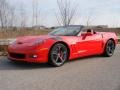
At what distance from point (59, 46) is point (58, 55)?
248mm

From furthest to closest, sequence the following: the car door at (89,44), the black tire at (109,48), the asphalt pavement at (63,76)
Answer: the black tire at (109,48), the car door at (89,44), the asphalt pavement at (63,76)

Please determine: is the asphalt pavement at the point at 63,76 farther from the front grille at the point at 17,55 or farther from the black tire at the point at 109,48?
the black tire at the point at 109,48

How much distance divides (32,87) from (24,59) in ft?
6.59

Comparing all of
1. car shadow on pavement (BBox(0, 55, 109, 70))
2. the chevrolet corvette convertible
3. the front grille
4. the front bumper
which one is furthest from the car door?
the front grille

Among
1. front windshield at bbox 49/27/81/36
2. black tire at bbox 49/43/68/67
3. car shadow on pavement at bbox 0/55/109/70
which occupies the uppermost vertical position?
front windshield at bbox 49/27/81/36

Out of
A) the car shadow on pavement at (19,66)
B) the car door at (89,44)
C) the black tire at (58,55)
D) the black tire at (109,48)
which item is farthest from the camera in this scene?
the black tire at (109,48)

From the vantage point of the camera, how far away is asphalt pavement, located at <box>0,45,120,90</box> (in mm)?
5258

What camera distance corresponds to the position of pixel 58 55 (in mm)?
7473

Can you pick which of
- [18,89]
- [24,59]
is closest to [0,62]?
[24,59]

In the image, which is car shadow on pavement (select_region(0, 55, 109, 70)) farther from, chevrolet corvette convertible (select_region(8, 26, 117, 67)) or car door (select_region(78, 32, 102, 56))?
car door (select_region(78, 32, 102, 56))

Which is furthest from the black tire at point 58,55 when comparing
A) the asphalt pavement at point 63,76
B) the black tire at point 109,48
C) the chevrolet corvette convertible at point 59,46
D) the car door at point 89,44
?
the black tire at point 109,48

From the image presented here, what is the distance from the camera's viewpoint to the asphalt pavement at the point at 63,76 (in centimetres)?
526

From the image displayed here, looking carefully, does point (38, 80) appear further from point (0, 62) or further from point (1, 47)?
point (1, 47)

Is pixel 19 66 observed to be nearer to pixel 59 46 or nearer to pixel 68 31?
pixel 59 46
